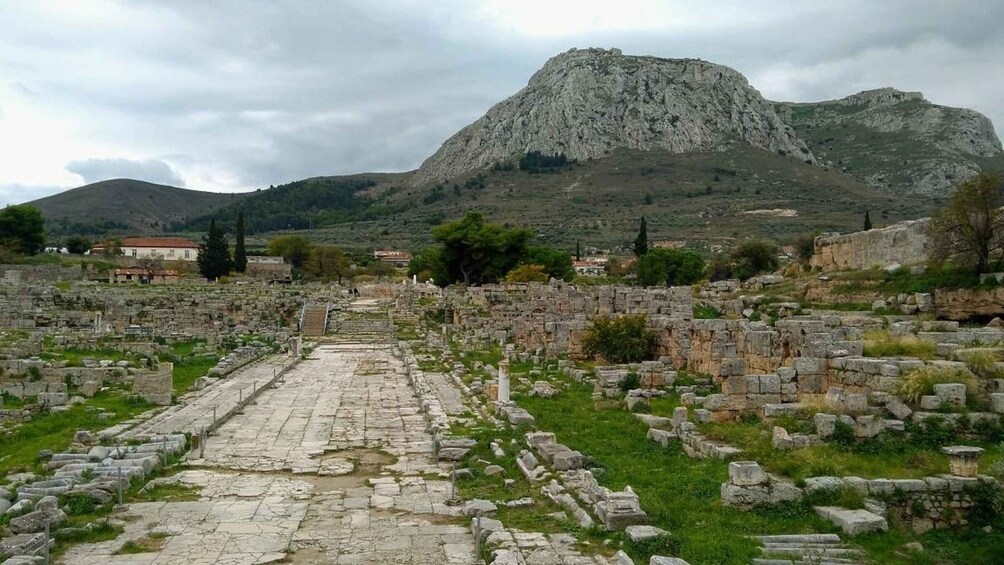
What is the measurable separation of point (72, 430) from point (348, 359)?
14.3m

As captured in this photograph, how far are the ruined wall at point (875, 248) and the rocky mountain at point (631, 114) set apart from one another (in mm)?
107087

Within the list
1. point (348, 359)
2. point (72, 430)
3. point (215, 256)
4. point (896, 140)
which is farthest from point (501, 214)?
point (72, 430)

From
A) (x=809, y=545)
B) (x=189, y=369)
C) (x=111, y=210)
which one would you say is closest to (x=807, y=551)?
(x=809, y=545)

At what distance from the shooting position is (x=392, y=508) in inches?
354

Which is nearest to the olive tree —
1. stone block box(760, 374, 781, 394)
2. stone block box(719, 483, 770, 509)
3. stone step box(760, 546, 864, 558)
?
stone block box(760, 374, 781, 394)

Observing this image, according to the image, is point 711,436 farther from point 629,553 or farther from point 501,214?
point 501,214

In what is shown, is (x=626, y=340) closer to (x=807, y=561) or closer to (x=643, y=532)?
(x=643, y=532)

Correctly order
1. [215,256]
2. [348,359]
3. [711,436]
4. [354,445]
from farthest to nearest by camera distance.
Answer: [215,256] → [348,359] → [354,445] → [711,436]

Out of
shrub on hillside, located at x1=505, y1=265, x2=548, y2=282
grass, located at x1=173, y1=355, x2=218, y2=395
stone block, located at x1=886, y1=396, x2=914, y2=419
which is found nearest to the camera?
stone block, located at x1=886, y1=396, x2=914, y2=419

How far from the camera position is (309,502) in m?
9.22

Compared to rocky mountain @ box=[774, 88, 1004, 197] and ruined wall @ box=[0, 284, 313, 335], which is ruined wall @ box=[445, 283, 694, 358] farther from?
rocky mountain @ box=[774, 88, 1004, 197]

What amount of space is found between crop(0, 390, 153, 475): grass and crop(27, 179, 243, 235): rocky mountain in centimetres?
14904

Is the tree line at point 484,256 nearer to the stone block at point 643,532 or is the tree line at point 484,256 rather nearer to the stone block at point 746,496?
the stone block at point 746,496

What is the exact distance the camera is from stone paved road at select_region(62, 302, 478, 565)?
7426 mm
